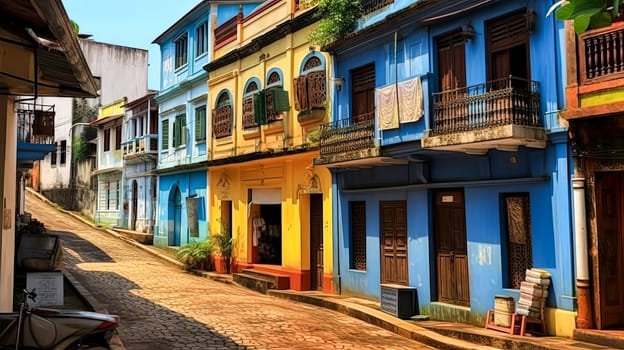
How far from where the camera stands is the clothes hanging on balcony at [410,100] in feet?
38.2

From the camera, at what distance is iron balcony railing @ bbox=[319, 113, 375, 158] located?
13.1 metres

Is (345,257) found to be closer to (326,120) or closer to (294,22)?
(326,120)

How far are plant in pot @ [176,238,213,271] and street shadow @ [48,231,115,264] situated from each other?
3.11 meters

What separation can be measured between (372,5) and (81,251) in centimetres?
1589

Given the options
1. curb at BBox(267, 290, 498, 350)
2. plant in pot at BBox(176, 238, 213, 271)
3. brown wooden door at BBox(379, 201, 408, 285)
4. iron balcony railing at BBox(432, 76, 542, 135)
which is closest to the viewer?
iron balcony railing at BBox(432, 76, 542, 135)

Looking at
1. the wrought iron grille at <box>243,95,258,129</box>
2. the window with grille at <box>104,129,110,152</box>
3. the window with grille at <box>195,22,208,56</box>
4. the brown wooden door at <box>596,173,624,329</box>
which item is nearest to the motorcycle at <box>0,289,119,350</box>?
the brown wooden door at <box>596,173,624,329</box>

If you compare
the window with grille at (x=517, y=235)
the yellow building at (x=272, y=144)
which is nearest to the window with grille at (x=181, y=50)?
the yellow building at (x=272, y=144)

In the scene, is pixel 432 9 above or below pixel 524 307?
above

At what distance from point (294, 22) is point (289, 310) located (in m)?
8.05

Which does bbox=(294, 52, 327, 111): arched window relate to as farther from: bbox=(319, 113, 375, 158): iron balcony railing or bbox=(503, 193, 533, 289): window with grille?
bbox=(503, 193, 533, 289): window with grille

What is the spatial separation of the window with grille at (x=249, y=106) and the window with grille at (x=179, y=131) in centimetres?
556

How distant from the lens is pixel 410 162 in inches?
495

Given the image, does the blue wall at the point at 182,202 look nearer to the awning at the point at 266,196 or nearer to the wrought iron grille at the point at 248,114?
the awning at the point at 266,196

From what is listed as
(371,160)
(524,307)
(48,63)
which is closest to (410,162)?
(371,160)
